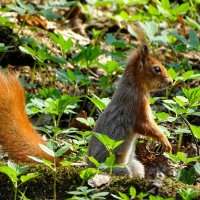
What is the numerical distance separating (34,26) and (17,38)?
0.68m

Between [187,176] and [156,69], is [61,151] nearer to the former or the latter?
[187,176]

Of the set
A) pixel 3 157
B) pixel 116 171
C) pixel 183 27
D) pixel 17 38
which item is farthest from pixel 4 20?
pixel 183 27

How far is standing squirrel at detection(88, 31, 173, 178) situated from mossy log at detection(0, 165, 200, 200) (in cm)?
53

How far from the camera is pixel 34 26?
6.99 meters

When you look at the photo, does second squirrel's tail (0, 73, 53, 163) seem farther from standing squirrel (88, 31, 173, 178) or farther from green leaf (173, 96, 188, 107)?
green leaf (173, 96, 188, 107)

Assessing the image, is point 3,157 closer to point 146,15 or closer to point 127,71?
point 127,71

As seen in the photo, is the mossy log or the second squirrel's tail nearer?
the mossy log

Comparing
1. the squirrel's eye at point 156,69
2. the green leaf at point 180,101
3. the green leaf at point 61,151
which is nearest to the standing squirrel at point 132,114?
the squirrel's eye at point 156,69

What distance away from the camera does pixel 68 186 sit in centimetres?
388

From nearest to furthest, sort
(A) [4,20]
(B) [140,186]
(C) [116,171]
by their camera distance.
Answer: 1. (B) [140,186]
2. (C) [116,171]
3. (A) [4,20]

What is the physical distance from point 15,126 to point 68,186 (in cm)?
75

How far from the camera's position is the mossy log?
12.5ft

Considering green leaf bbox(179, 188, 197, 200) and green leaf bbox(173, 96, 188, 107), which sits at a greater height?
green leaf bbox(173, 96, 188, 107)

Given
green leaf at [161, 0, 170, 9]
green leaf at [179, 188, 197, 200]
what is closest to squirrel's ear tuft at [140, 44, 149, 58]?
green leaf at [179, 188, 197, 200]
